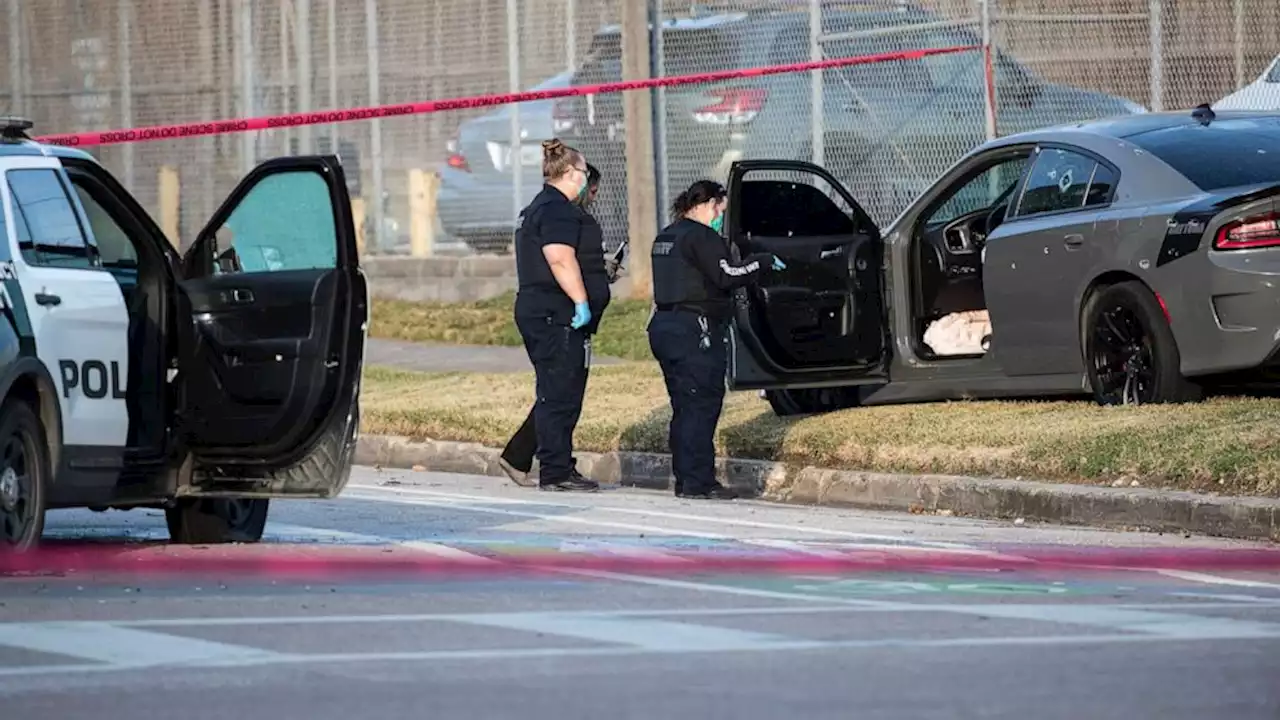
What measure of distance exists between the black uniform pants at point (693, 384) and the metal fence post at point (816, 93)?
21.3 ft

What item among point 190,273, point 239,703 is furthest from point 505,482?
point 239,703

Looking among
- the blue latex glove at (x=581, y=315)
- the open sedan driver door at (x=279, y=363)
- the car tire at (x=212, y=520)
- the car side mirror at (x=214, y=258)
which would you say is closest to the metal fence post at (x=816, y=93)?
the blue latex glove at (x=581, y=315)

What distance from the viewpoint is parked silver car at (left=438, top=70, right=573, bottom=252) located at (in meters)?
22.9

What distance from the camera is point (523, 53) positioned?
2305 cm

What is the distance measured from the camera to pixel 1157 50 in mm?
19234

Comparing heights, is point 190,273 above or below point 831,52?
below

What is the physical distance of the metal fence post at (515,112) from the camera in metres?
22.9

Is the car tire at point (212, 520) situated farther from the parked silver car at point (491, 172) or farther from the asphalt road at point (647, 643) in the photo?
the parked silver car at point (491, 172)

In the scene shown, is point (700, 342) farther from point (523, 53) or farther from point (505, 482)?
point (523, 53)

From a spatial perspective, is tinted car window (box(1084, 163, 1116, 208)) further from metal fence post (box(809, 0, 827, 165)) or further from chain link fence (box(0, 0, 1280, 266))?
metal fence post (box(809, 0, 827, 165))

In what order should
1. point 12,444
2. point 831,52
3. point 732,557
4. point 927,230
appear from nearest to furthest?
1. point 12,444
2. point 732,557
3. point 927,230
4. point 831,52

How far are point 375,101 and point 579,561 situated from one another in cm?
1469

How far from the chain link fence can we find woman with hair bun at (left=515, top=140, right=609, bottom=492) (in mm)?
5254

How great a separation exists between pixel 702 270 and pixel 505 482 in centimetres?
224
